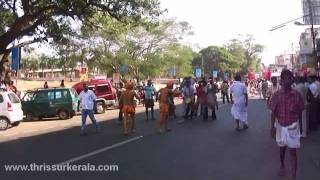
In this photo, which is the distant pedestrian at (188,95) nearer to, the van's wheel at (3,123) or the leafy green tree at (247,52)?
the van's wheel at (3,123)

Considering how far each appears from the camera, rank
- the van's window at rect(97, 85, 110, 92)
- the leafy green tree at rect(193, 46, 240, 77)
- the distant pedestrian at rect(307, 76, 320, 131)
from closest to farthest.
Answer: the distant pedestrian at rect(307, 76, 320, 131) → the van's window at rect(97, 85, 110, 92) → the leafy green tree at rect(193, 46, 240, 77)

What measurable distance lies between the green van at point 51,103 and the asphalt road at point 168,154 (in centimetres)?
1121

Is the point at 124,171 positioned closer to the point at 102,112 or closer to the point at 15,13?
the point at 15,13

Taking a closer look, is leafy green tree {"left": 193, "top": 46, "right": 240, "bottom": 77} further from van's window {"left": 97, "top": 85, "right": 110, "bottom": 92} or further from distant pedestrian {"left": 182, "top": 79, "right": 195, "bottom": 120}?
distant pedestrian {"left": 182, "top": 79, "right": 195, "bottom": 120}

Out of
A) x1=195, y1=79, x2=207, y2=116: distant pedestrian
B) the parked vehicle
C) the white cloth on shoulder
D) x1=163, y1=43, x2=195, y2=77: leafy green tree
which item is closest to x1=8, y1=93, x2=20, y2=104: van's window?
x1=195, y1=79, x2=207, y2=116: distant pedestrian

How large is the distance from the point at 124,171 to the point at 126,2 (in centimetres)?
1821

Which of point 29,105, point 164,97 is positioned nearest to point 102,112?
point 29,105

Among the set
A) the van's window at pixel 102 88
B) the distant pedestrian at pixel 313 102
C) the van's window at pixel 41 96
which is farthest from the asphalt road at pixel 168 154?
the van's window at pixel 102 88

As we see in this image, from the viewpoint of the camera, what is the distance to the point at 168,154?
13.0 metres

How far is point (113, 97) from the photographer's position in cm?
3697

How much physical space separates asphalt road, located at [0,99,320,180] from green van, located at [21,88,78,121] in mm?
11212

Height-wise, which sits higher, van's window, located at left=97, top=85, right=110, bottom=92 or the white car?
van's window, located at left=97, top=85, right=110, bottom=92

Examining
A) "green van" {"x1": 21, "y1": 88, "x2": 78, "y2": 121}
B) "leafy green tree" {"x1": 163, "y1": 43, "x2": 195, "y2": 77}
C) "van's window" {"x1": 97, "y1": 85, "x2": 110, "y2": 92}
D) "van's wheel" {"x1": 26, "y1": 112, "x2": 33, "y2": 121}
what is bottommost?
"van's wheel" {"x1": 26, "y1": 112, "x2": 33, "y2": 121}

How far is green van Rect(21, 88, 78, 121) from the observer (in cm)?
3052
